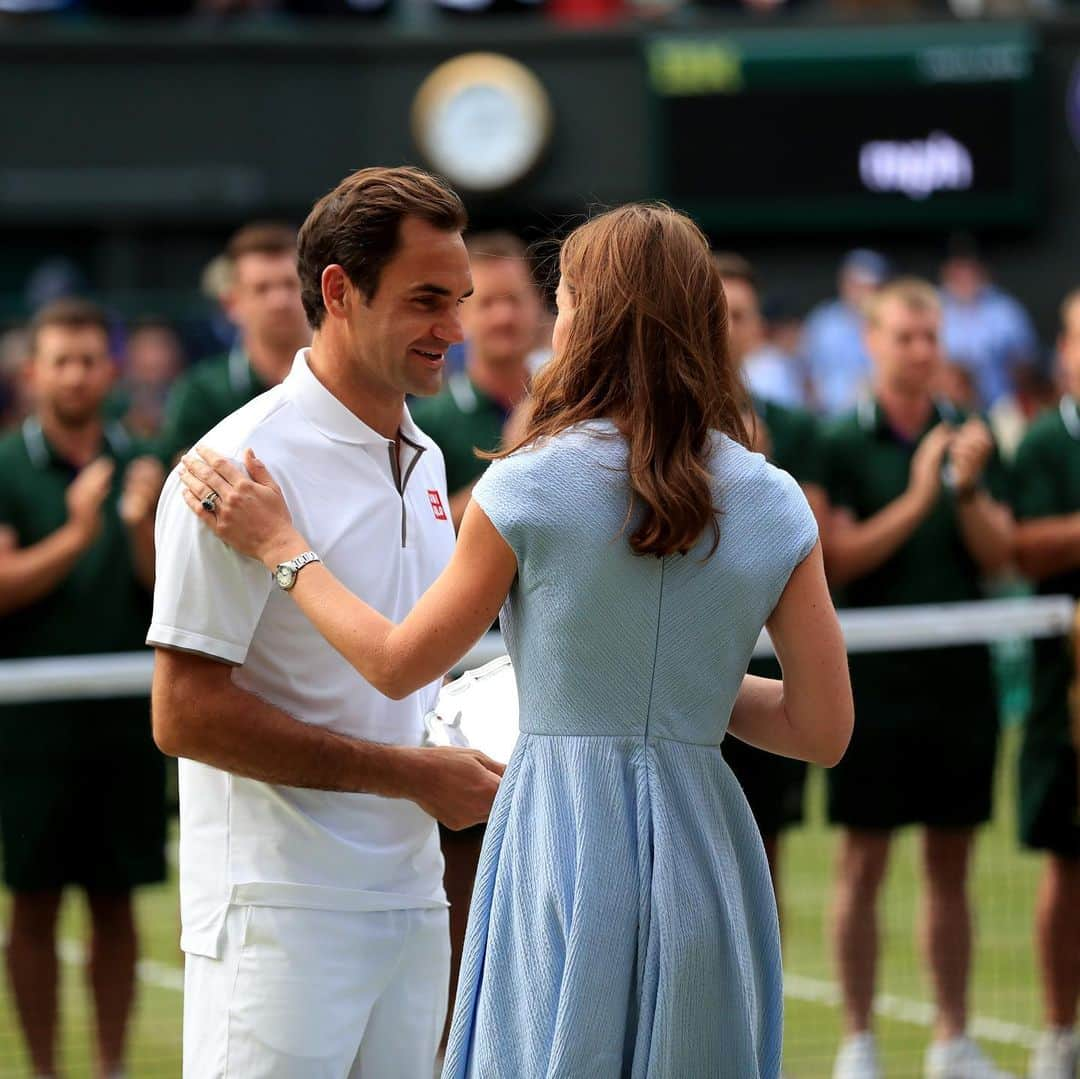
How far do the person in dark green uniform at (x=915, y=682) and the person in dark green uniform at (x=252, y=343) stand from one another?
1.68 meters

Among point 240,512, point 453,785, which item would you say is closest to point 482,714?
point 453,785

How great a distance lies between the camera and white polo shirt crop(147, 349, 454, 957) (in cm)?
293

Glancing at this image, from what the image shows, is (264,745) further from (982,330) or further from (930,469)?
(982,330)

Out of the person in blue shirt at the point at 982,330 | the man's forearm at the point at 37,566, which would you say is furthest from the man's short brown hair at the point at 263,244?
the person in blue shirt at the point at 982,330

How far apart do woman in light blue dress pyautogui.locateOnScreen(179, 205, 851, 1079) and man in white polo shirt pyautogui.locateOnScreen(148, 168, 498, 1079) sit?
0.87ft

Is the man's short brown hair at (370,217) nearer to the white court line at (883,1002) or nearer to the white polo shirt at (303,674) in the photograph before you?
the white polo shirt at (303,674)

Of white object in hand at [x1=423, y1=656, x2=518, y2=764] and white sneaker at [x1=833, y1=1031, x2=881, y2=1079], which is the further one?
white sneaker at [x1=833, y1=1031, x2=881, y2=1079]

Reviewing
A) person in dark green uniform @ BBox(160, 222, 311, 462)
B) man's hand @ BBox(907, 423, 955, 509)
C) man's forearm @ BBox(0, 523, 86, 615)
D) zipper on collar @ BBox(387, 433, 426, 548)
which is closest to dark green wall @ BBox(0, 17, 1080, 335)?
person in dark green uniform @ BBox(160, 222, 311, 462)

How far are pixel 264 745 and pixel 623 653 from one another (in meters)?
0.58

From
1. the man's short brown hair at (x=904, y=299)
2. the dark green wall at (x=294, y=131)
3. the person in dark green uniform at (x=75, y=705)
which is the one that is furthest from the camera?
the dark green wall at (x=294, y=131)

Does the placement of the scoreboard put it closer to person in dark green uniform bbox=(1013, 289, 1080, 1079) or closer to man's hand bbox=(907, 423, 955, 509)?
person in dark green uniform bbox=(1013, 289, 1080, 1079)

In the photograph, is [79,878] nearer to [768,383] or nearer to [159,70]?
[768,383]

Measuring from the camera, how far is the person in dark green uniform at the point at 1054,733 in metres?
5.57

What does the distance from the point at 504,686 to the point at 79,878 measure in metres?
2.87
